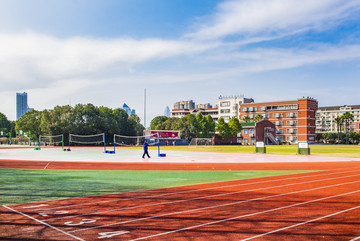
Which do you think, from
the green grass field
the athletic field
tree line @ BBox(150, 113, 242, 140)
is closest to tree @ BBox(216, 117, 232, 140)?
tree line @ BBox(150, 113, 242, 140)

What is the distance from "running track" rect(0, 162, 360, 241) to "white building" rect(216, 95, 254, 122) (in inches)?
5475

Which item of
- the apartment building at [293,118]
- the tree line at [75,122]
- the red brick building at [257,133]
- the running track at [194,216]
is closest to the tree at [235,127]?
the red brick building at [257,133]

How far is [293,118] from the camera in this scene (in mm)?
112438

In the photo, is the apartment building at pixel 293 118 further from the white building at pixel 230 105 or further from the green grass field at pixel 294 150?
the green grass field at pixel 294 150

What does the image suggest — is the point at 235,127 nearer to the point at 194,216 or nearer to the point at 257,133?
the point at 257,133

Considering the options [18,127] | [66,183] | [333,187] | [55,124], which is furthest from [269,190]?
[18,127]

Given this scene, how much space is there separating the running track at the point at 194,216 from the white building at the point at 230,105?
139 meters

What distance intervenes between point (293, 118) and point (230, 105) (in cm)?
4474

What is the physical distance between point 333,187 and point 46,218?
1185 cm

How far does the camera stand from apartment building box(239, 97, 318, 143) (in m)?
110

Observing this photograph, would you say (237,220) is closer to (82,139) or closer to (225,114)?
(82,139)

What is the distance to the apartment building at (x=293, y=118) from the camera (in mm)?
110438

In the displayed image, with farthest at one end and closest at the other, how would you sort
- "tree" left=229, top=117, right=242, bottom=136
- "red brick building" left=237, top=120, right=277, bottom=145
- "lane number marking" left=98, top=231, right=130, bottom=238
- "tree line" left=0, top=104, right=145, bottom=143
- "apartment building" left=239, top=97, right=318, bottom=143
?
1. "apartment building" left=239, top=97, right=318, bottom=143
2. "red brick building" left=237, top=120, right=277, bottom=145
3. "tree" left=229, top=117, right=242, bottom=136
4. "tree line" left=0, top=104, right=145, bottom=143
5. "lane number marking" left=98, top=231, right=130, bottom=238

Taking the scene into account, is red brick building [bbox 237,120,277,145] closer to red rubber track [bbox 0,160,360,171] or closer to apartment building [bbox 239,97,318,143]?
apartment building [bbox 239,97,318,143]
